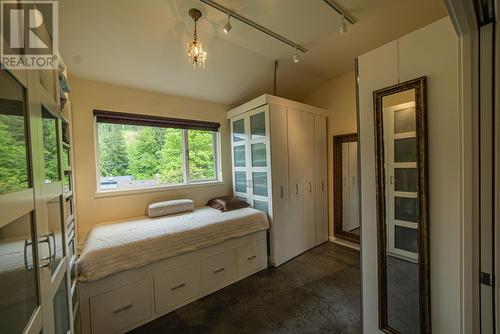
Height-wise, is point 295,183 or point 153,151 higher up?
point 153,151

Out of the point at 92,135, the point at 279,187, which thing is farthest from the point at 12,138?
the point at 279,187

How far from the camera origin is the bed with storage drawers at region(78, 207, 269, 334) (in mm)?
1699

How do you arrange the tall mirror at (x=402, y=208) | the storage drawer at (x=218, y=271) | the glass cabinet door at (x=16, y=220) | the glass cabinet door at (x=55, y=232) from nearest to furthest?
the glass cabinet door at (x=16, y=220), the glass cabinet door at (x=55, y=232), the tall mirror at (x=402, y=208), the storage drawer at (x=218, y=271)

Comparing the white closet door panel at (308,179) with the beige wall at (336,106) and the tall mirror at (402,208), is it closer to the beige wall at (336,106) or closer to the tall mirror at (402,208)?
the beige wall at (336,106)

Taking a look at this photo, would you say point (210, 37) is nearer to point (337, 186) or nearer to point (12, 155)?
point (12, 155)

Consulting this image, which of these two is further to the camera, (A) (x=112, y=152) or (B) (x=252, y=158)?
(B) (x=252, y=158)

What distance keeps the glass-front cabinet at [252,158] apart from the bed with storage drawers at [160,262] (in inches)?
16.0

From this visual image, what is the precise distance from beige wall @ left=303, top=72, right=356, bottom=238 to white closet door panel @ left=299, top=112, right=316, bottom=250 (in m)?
0.47

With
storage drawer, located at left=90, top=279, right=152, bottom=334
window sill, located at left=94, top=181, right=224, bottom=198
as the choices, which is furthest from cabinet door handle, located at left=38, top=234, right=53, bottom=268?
window sill, located at left=94, top=181, right=224, bottom=198

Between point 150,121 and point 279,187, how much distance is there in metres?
2.03

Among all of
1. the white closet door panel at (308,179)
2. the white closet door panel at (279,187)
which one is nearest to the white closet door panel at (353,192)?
the white closet door panel at (308,179)

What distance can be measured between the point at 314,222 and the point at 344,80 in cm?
242

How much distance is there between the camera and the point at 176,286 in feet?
6.86

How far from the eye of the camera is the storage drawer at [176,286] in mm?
1993
